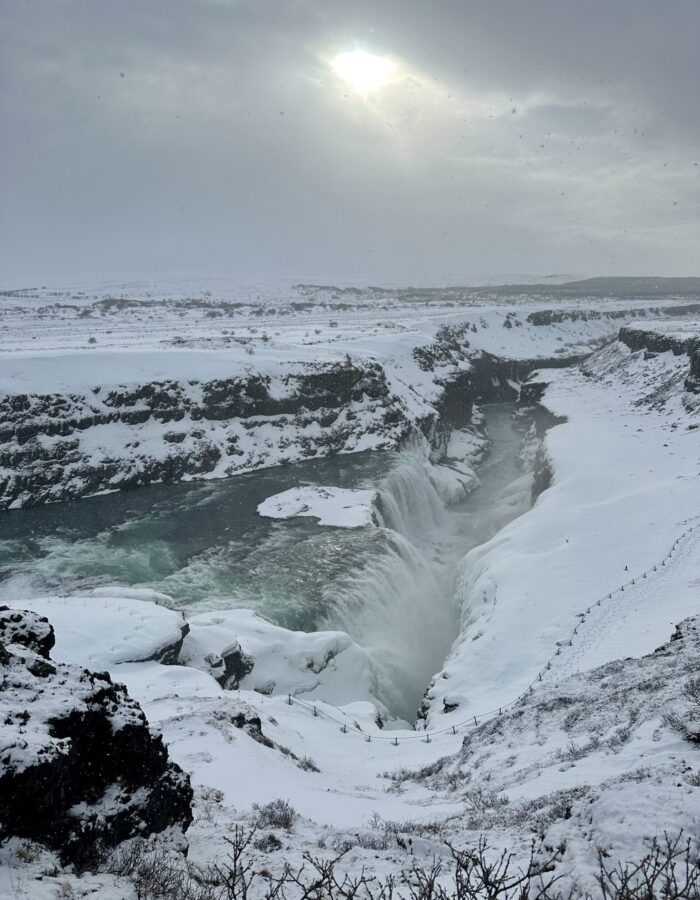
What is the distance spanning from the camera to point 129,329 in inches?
2810

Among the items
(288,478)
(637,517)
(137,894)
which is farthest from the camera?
(288,478)

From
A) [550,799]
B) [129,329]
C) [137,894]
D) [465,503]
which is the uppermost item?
[129,329]

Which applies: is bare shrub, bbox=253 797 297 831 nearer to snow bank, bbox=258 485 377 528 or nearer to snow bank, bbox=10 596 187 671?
snow bank, bbox=10 596 187 671

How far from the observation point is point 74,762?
6637mm

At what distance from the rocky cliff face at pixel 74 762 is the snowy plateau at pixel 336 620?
0.11ft

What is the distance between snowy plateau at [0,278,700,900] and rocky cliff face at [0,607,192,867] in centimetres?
3

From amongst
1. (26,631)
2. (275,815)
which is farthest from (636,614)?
(26,631)

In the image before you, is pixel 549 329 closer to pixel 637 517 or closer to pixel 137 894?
pixel 637 517

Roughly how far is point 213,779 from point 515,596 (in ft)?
50.3

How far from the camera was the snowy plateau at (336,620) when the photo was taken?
6379 millimetres

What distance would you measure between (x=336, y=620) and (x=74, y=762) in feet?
59.5

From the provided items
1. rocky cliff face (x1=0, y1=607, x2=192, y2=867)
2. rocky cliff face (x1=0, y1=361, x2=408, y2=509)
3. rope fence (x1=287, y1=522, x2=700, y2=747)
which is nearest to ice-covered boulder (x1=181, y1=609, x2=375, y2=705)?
rope fence (x1=287, y1=522, x2=700, y2=747)

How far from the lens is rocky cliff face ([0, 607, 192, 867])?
593cm

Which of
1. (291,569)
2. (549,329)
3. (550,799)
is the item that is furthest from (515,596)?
(549,329)
